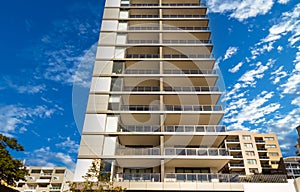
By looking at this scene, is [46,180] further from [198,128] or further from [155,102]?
[198,128]

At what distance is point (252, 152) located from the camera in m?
59.6

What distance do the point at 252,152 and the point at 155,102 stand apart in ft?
153

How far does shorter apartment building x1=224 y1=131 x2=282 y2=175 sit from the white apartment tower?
36965 mm

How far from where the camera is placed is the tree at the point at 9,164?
18641mm

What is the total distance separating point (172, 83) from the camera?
2622cm

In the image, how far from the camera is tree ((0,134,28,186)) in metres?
18.6

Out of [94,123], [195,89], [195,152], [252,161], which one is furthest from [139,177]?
[252,161]

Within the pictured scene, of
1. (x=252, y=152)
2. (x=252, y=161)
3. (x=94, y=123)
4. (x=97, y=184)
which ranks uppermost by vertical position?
(x=252, y=152)

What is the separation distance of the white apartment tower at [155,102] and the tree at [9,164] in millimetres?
5430

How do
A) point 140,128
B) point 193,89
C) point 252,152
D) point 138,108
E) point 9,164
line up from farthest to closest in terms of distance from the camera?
point 252,152
point 193,89
point 138,108
point 140,128
point 9,164

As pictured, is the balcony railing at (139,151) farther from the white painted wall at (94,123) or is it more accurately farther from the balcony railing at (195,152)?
the white painted wall at (94,123)

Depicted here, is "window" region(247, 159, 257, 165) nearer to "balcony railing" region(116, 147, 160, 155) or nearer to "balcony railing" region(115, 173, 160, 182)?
"balcony railing" region(116, 147, 160, 155)

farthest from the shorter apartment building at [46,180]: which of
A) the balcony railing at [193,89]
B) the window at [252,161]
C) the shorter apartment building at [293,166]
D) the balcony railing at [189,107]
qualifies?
the shorter apartment building at [293,166]

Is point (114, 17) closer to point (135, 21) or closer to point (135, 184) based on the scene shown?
point (135, 21)
